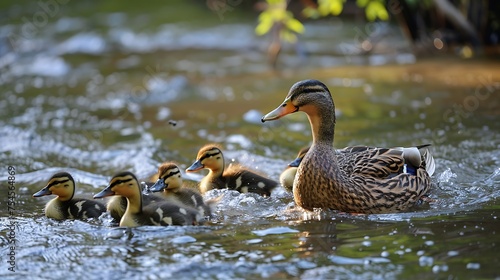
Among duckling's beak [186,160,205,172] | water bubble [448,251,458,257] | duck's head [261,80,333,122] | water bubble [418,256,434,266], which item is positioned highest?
duck's head [261,80,333,122]

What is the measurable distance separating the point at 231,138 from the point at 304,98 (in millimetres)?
3324

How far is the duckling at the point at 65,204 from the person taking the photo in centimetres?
610

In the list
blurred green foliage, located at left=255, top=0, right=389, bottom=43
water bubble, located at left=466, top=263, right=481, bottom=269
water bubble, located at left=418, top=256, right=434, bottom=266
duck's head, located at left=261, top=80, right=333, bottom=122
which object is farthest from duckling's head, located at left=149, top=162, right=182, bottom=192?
blurred green foliage, located at left=255, top=0, right=389, bottom=43

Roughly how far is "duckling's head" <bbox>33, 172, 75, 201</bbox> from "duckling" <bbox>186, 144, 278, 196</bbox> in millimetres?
1037

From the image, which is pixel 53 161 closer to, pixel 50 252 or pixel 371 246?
pixel 50 252

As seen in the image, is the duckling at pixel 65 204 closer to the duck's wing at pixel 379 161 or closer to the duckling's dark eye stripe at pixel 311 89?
the duckling's dark eye stripe at pixel 311 89

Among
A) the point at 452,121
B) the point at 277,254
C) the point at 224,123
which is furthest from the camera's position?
the point at 224,123

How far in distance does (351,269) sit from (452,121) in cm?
500

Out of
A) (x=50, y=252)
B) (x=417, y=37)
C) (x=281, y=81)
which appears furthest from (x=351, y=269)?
(x=417, y=37)

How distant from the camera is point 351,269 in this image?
4.63 metres

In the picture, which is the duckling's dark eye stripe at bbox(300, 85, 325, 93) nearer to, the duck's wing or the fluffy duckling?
the duck's wing

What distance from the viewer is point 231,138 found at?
9.18 metres

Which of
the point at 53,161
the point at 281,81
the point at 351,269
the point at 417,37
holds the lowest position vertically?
the point at 351,269

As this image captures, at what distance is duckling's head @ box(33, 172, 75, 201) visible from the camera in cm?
610
